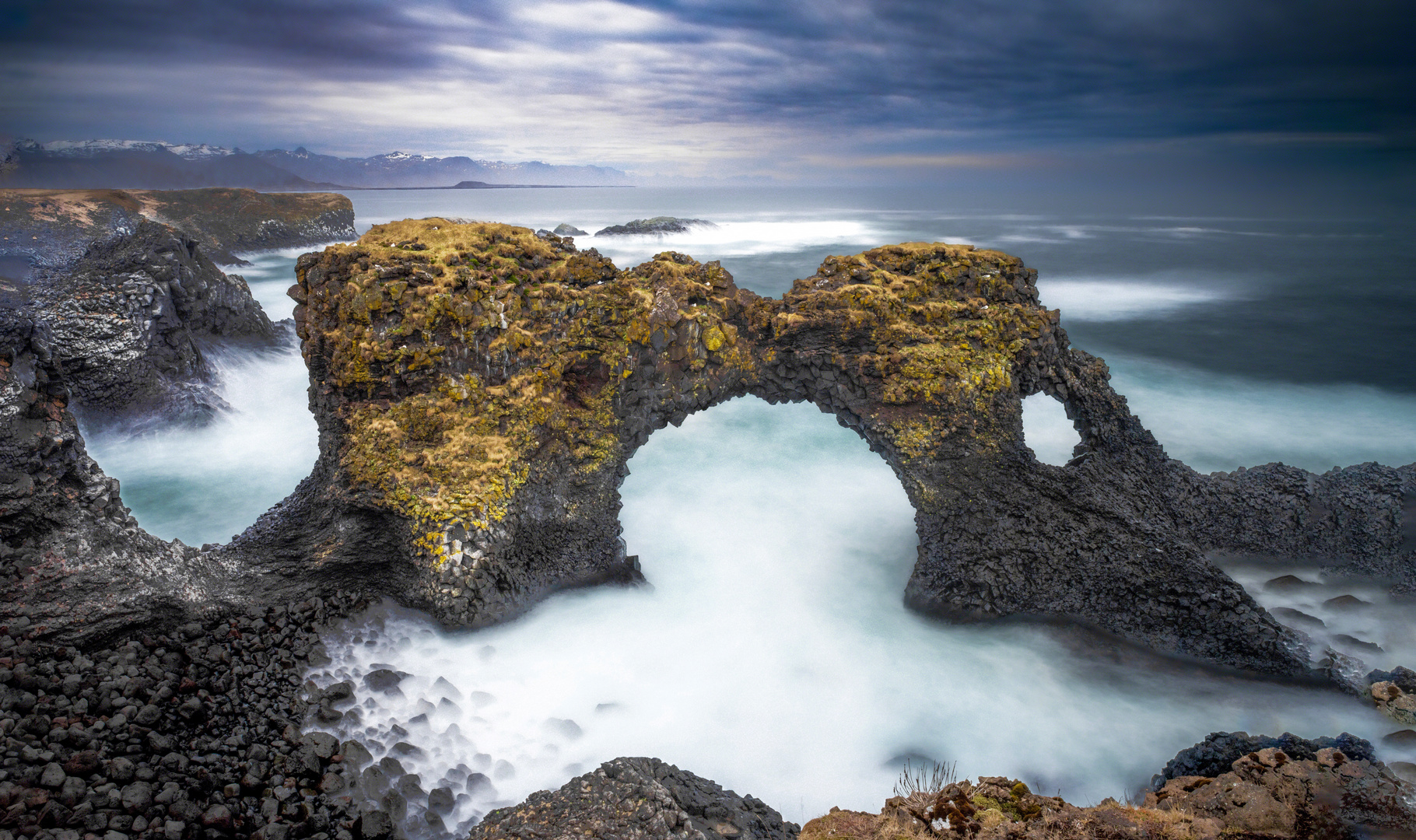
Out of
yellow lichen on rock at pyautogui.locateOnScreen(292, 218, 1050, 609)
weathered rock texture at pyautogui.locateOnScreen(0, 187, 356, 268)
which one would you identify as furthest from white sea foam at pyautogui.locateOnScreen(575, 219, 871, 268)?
yellow lichen on rock at pyautogui.locateOnScreen(292, 218, 1050, 609)

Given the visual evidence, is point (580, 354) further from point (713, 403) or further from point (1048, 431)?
point (1048, 431)

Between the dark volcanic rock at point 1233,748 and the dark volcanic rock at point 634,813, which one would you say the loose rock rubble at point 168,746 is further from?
the dark volcanic rock at point 1233,748

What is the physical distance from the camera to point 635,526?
55.6 feet

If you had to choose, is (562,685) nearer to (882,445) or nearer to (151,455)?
(882,445)

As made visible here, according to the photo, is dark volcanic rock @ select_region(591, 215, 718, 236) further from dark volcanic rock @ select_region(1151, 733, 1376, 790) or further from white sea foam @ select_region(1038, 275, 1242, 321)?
dark volcanic rock @ select_region(1151, 733, 1376, 790)

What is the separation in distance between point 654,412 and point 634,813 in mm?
7803

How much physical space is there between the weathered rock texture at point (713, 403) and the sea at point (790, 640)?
0.76 m

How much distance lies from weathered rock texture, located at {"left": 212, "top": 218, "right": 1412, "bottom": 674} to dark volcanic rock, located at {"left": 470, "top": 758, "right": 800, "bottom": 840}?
181 inches

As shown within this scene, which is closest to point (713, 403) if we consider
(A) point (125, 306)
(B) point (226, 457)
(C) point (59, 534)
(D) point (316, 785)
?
(D) point (316, 785)

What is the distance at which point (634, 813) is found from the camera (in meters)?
6.98

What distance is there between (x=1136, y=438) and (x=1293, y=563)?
3.98m

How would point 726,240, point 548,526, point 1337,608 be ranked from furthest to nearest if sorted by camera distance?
point 726,240 < point 1337,608 < point 548,526

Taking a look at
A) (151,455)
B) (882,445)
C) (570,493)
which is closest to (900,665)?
(882,445)

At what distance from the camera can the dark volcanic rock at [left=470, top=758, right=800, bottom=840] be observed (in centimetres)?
679
